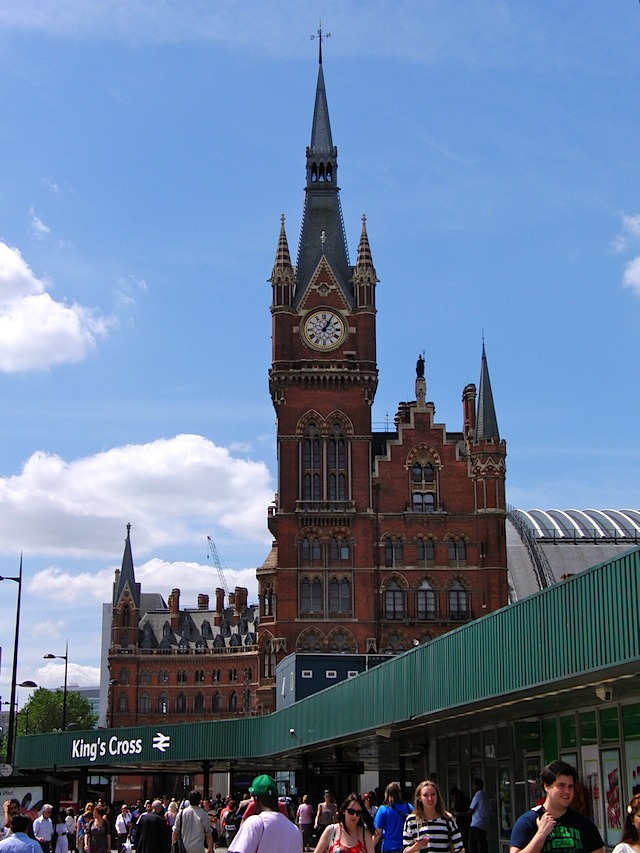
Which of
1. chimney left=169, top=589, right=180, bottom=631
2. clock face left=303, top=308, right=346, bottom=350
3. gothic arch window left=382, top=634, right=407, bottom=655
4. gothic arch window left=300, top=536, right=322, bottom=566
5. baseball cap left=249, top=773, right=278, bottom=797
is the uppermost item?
clock face left=303, top=308, right=346, bottom=350

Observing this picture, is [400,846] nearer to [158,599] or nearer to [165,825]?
[165,825]

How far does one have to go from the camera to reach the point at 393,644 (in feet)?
270

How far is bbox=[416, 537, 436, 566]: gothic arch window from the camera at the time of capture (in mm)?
83875

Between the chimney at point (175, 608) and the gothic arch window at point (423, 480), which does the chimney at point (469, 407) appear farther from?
the chimney at point (175, 608)

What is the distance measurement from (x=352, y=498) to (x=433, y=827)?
70.9 m

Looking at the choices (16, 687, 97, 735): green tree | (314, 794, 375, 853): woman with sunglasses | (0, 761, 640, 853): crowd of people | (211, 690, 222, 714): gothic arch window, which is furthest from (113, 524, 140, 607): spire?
(314, 794, 375, 853): woman with sunglasses

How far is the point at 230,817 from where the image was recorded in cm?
3872

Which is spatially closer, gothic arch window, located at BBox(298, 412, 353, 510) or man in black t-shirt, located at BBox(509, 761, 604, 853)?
man in black t-shirt, located at BBox(509, 761, 604, 853)

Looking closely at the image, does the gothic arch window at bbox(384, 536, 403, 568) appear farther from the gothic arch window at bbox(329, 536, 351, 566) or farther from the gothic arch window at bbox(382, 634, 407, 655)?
the gothic arch window at bbox(382, 634, 407, 655)

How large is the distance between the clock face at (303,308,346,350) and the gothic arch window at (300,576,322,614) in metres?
15.9

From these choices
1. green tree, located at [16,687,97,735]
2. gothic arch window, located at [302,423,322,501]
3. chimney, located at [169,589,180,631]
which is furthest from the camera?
green tree, located at [16,687,97,735]

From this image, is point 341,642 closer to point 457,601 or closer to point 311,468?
point 457,601

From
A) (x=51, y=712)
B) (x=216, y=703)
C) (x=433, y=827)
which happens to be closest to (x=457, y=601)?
(x=216, y=703)

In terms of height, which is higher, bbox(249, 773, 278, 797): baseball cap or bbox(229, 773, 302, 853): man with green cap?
bbox(249, 773, 278, 797): baseball cap
